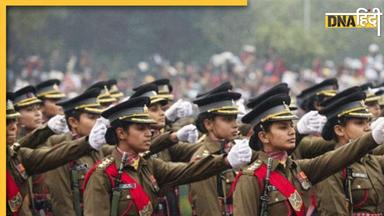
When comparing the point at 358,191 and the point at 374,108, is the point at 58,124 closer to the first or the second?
the point at 358,191

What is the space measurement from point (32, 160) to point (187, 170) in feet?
6.08

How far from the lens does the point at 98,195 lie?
33.1 feet

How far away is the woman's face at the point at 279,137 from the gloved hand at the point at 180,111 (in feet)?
11.1

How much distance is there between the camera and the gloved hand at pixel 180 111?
13.6m

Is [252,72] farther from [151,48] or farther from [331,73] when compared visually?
[151,48]

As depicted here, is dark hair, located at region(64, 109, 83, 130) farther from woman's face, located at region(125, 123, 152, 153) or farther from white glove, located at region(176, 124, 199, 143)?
woman's face, located at region(125, 123, 152, 153)

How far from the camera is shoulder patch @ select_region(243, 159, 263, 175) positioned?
9.92 m

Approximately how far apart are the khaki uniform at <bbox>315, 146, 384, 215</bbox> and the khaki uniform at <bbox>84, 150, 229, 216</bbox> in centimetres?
176

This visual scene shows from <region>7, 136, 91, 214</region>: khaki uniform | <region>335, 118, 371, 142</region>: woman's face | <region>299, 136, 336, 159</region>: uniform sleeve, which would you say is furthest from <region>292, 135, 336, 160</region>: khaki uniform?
<region>7, 136, 91, 214</region>: khaki uniform

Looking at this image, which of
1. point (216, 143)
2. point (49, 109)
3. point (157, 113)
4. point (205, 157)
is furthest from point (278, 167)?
point (49, 109)

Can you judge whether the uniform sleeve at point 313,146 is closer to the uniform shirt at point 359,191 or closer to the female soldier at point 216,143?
the uniform shirt at point 359,191

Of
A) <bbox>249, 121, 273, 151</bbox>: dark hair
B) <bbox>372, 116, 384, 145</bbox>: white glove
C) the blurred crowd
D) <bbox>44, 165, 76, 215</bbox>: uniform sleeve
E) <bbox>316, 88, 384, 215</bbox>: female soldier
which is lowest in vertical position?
the blurred crowd

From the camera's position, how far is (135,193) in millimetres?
10273

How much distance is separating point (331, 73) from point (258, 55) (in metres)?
3.38
